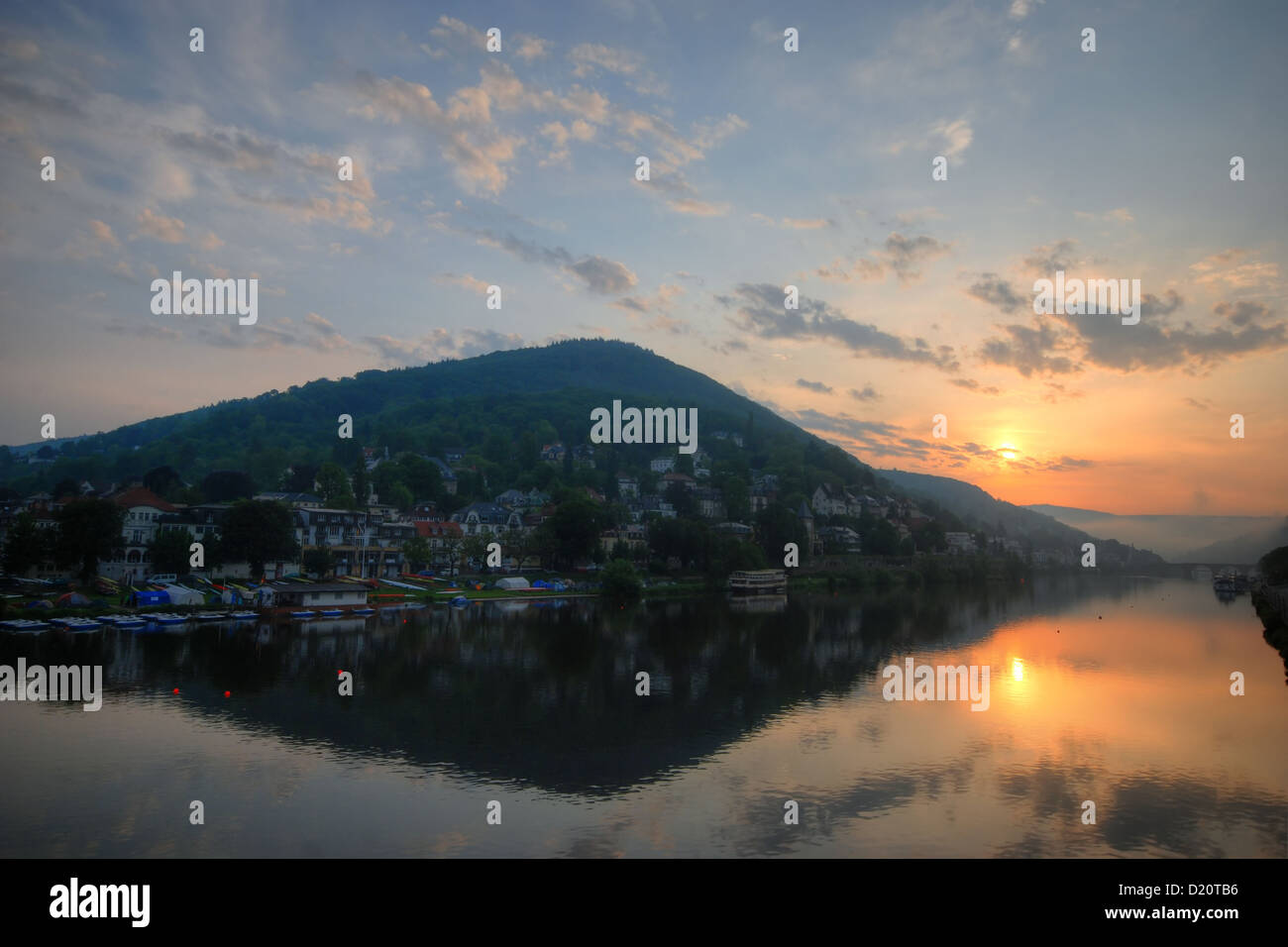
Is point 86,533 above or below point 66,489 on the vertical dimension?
below

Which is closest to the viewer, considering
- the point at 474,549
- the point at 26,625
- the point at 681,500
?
the point at 26,625

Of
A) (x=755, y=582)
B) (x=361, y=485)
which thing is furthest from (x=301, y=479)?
(x=755, y=582)

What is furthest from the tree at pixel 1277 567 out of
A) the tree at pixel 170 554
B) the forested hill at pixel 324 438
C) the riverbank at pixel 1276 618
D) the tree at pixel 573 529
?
the tree at pixel 170 554

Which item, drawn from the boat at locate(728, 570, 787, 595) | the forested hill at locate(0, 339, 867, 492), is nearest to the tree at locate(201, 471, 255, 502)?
the forested hill at locate(0, 339, 867, 492)

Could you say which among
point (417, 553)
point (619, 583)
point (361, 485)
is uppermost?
point (361, 485)

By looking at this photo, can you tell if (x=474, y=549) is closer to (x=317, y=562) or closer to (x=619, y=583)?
(x=317, y=562)

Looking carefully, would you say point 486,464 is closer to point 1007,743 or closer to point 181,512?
point 181,512
